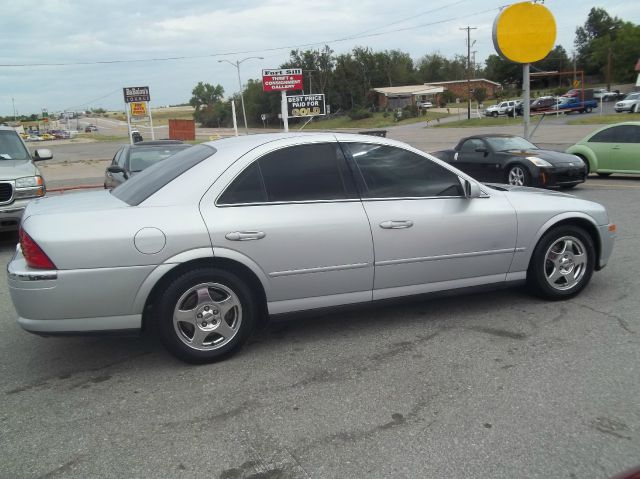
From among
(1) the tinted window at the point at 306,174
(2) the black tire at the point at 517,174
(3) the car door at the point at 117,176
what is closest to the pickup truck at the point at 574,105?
(2) the black tire at the point at 517,174

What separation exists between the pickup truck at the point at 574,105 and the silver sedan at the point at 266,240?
177 feet

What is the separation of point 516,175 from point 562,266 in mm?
7573

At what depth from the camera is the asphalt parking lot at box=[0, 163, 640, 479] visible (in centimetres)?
282

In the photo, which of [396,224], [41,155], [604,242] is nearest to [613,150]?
[604,242]

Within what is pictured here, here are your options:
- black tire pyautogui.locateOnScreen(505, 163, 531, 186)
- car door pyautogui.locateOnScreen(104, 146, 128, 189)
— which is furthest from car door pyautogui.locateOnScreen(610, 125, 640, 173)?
car door pyautogui.locateOnScreen(104, 146, 128, 189)

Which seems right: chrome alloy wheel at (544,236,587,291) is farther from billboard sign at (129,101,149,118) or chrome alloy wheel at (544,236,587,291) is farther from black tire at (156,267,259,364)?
billboard sign at (129,101,149,118)

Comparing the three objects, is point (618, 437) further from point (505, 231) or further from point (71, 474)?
point (71, 474)

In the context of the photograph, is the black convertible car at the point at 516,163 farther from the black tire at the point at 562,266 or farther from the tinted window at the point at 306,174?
the tinted window at the point at 306,174

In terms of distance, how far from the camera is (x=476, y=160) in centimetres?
1308

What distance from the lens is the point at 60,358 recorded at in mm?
4230

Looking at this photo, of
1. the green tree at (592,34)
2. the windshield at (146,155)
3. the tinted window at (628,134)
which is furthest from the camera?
the green tree at (592,34)

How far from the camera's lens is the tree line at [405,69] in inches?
3541

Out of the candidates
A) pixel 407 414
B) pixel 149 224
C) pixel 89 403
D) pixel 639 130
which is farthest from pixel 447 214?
pixel 639 130

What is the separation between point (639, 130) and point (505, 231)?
1070 cm
